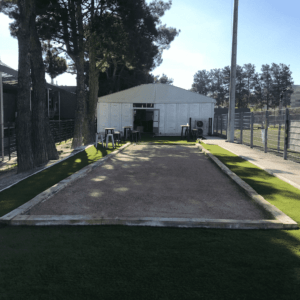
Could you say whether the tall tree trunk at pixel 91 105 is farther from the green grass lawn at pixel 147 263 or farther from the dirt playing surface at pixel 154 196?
the green grass lawn at pixel 147 263

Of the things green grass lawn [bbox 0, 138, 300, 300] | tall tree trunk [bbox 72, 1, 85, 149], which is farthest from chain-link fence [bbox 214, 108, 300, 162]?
tall tree trunk [bbox 72, 1, 85, 149]

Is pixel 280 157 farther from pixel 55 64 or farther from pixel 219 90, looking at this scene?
pixel 219 90

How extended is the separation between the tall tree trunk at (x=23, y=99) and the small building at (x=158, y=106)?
47.7 ft

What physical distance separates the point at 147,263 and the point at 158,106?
73.0 feet

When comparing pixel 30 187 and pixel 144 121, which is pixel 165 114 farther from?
pixel 30 187

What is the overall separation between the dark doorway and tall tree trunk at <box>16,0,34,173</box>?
19218mm

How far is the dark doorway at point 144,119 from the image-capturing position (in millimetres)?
30750

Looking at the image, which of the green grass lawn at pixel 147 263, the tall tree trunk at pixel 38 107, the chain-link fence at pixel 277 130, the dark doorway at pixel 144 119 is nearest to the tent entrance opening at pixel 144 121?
the dark doorway at pixel 144 119

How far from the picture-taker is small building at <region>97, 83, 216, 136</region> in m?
24.6

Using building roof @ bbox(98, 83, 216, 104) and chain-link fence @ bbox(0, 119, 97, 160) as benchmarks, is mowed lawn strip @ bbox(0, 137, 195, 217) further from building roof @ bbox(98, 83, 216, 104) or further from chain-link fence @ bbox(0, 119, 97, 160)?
building roof @ bbox(98, 83, 216, 104)

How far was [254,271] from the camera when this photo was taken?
9.62 feet

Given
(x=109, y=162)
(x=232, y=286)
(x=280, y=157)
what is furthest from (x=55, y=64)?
(x=232, y=286)

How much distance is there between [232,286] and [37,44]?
11705 mm

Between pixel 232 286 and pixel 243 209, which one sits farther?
pixel 243 209
